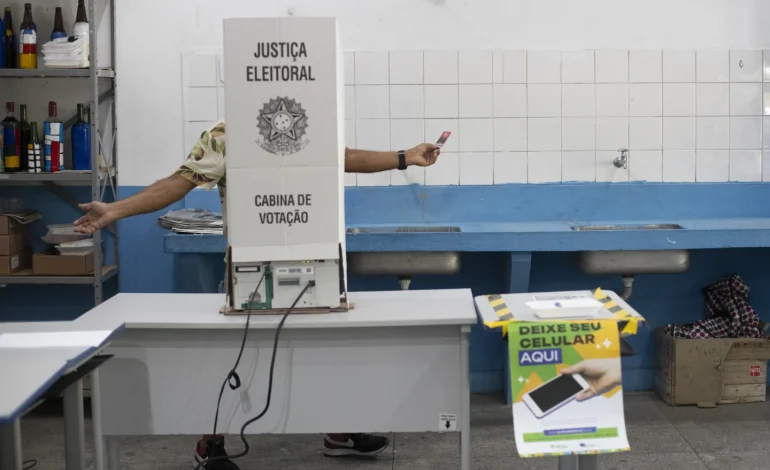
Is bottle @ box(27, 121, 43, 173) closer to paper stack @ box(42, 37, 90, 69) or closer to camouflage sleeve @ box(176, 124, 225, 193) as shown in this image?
paper stack @ box(42, 37, 90, 69)

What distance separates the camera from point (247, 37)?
257 centimetres

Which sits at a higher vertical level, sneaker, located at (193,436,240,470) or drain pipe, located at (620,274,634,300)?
drain pipe, located at (620,274,634,300)

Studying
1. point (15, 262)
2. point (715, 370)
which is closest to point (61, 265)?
point (15, 262)

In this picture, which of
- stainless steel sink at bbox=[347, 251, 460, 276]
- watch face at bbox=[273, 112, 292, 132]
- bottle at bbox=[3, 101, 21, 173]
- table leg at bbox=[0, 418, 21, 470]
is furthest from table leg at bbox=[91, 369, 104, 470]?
bottle at bbox=[3, 101, 21, 173]

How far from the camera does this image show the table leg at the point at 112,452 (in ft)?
9.50

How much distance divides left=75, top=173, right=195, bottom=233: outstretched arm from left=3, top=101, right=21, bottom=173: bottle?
5.28 ft

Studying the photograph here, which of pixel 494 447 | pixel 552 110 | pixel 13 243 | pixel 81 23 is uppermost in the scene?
pixel 81 23

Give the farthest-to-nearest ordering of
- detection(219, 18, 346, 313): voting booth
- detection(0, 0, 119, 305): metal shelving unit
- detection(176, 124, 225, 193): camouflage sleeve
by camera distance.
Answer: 1. detection(0, 0, 119, 305): metal shelving unit
2. detection(176, 124, 225, 193): camouflage sleeve
3. detection(219, 18, 346, 313): voting booth

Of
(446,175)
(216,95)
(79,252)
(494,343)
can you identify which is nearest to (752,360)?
(494,343)

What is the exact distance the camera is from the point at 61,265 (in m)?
4.18

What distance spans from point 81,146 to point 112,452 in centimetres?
179

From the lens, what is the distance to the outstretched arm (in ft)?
8.99

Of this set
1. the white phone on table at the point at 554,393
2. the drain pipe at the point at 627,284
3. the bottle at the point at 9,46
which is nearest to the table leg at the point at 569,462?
the white phone on table at the point at 554,393

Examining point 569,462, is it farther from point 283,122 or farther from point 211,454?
point 211,454
